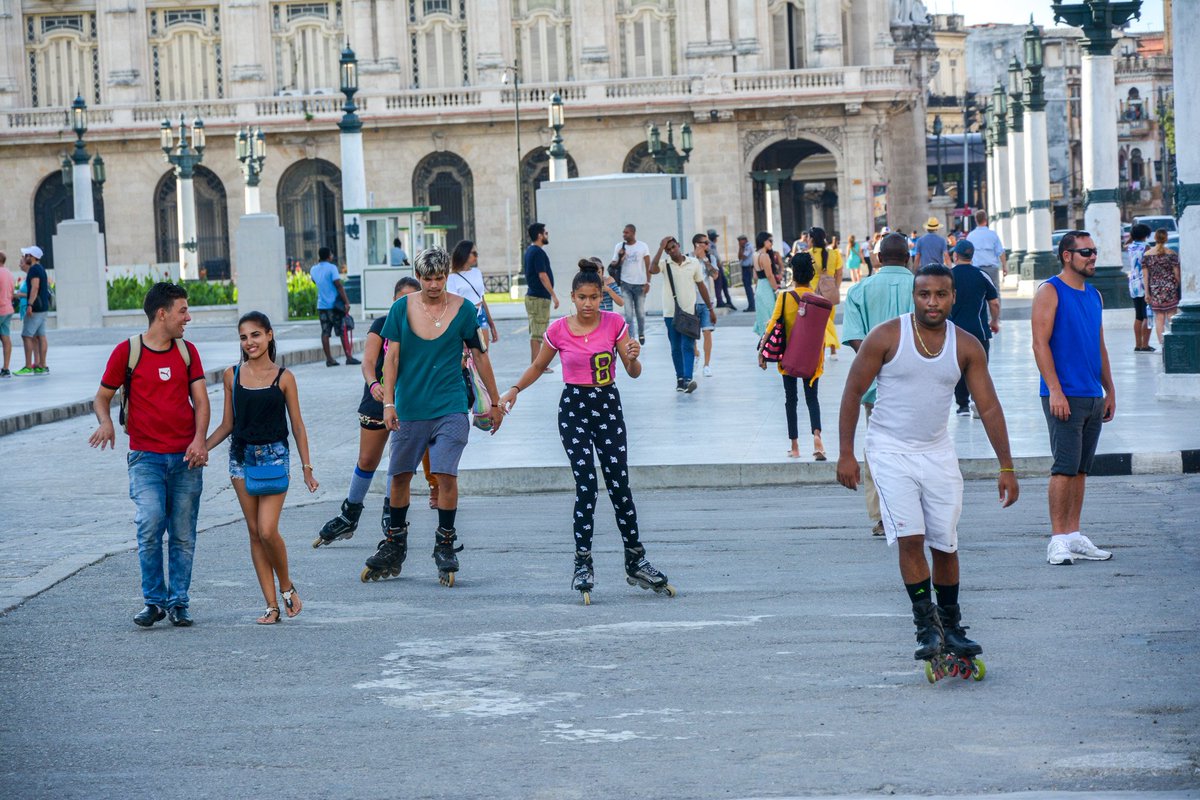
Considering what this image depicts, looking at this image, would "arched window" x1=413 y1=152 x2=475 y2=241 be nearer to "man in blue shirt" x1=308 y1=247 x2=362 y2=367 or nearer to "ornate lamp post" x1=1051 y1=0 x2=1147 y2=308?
"man in blue shirt" x1=308 y1=247 x2=362 y2=367

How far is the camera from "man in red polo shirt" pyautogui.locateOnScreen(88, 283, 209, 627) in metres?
9.14

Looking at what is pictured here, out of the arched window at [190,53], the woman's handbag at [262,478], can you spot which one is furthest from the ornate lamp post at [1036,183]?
the arched window at [190,53]


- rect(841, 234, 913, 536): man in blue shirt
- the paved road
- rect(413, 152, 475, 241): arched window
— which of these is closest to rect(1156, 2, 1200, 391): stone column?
the paved road

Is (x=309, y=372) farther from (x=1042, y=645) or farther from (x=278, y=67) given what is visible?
(x=278, y=67)

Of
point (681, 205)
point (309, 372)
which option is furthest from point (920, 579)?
point (681, 205)

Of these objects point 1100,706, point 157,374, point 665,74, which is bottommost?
Result: point 1100,706

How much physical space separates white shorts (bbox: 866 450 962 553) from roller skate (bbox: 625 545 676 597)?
6.85 ft

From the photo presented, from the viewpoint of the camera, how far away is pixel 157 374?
9.16 meters

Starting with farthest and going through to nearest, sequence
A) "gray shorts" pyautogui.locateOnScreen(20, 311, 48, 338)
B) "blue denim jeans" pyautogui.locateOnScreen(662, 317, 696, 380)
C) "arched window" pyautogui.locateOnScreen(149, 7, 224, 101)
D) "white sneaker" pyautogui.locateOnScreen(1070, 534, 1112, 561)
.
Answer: "arched window" pyautogui.locateOnScreen(149, 7, 224, 101) → "gray shorts" pyautogui.locateOnScreen(20, 311, 48, 338) → "blue denim jeans" pyautogui.locateOnScreen(662, 317, 696, 380) → "white sneaker" pyautogui.locateOnScreen(1070, 534, 1112, 561)

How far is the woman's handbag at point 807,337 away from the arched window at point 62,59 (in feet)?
174

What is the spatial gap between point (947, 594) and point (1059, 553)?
8.22 ft

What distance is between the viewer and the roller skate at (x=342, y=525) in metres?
11.2

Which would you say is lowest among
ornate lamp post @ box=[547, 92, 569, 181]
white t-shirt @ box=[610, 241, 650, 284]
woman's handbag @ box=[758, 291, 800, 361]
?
woman's handbag @ box=[758, 291, 800, 361]

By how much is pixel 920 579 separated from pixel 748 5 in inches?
2099
